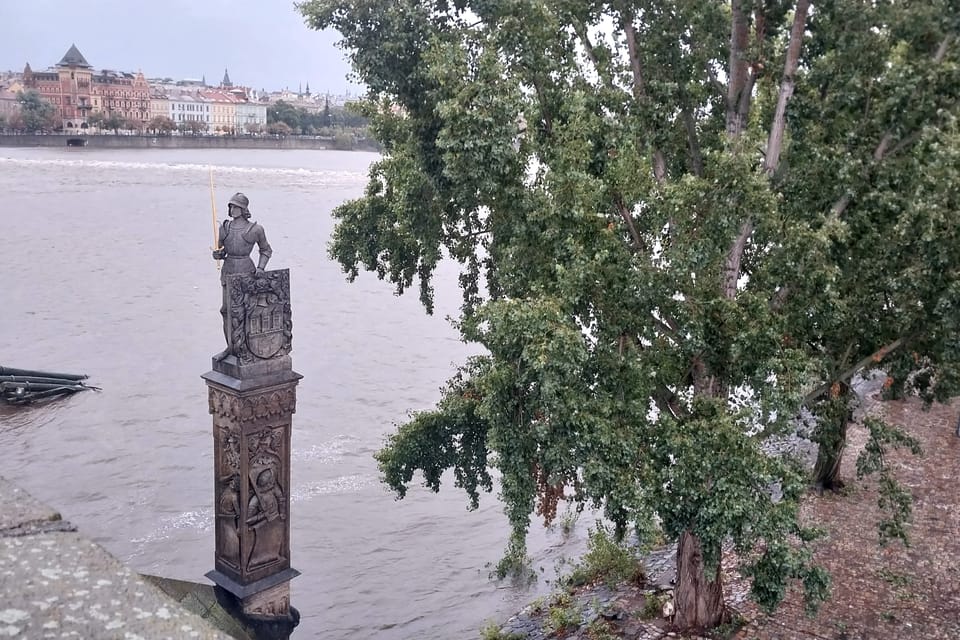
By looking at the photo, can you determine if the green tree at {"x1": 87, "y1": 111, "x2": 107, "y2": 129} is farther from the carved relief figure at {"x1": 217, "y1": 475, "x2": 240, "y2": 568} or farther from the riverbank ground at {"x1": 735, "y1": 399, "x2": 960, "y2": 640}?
the carved relief figure at {"x1": 217, "y1": 475, "x2": 240, "y2": 568}

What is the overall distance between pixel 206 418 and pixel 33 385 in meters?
5.46

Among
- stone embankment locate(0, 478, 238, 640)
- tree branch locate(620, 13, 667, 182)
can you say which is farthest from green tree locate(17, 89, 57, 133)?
stone embankment locate(0, 478, 238, 640)

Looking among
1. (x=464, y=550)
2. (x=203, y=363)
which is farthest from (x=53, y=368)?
(x=464, y=550)

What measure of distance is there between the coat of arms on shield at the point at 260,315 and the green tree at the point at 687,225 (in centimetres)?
236

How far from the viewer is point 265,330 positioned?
10562mm

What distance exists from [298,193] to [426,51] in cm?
6310

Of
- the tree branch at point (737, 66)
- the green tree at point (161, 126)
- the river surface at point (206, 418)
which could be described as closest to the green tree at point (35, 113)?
the green tree at point (161, 126)

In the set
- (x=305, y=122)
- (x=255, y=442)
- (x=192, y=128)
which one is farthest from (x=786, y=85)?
(x=305, y=122)

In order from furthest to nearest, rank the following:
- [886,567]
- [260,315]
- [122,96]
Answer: [122,96], [886,567], [260,315]

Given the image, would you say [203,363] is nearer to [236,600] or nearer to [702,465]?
[236,600]

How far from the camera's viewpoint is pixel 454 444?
1379 centimetres

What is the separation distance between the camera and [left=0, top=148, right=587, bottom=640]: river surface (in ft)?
56.1

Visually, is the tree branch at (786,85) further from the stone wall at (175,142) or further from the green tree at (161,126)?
the green tree at (161,126)

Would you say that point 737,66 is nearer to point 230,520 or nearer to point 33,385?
point 230,520
